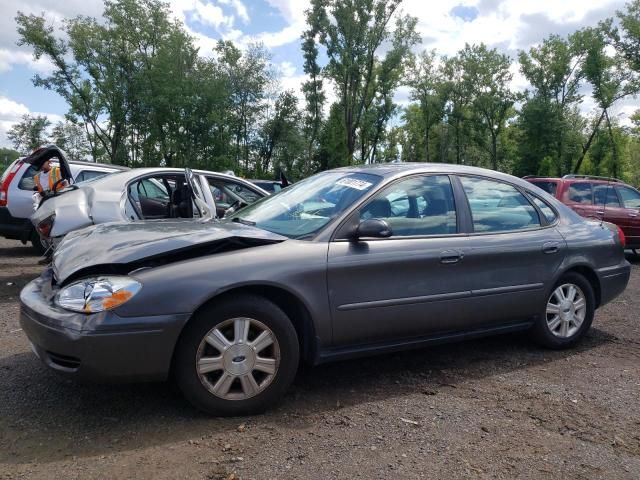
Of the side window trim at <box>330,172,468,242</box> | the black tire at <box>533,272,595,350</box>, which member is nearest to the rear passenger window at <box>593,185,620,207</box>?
the black tire at <box>533,272,595,350</box>

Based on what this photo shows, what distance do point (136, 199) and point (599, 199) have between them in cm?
893

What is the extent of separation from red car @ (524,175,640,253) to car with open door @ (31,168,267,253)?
6.54 metres

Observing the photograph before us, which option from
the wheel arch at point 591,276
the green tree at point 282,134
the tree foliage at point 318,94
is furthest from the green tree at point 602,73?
the wheel arch at point 591,276

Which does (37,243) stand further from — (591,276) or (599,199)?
(599,199)

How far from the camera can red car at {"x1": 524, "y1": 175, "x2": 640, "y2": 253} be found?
33.4 ft

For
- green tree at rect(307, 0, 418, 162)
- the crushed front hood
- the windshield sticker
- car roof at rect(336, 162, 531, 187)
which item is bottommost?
the crushed front hood

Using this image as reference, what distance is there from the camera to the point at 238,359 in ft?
9.73

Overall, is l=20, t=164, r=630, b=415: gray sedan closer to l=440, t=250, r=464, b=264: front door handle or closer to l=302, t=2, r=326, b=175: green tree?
l=440, t=250, r=464, b=264: front door handle

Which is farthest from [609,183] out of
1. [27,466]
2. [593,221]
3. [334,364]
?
[27,466]

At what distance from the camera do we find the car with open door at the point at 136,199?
16.9 ft

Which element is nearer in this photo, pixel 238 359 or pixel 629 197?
pixel 238 359

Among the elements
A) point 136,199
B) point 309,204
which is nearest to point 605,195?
point 309,204

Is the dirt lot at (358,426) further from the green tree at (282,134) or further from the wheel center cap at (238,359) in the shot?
the green tree at (282,134)

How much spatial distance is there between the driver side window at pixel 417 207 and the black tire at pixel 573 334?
4.04ft
